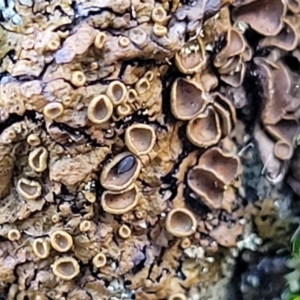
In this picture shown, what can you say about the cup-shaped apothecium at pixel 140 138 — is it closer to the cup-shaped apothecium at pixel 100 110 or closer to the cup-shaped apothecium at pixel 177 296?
the cup-shaped apothecium at pixel 100 110

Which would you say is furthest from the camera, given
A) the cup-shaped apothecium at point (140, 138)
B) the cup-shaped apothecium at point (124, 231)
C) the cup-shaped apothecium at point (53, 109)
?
the cup-shaped apothecium at point (124, 231)

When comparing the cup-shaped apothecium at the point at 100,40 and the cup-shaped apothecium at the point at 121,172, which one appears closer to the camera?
the cup-shaped apothecium at the point at 100,40

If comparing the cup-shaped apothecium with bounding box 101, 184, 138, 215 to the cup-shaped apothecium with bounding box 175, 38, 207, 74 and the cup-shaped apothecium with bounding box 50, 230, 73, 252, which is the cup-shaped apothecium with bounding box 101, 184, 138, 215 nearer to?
the cup-shaped apothecium with bounding box 50, 230, 73, 252

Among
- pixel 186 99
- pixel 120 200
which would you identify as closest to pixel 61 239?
pixel 120 200

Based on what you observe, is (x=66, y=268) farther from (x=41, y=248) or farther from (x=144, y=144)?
(x=144, y=144)

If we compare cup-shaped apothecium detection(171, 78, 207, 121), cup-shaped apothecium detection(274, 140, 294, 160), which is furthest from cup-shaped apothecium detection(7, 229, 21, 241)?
cup-shaped apothecium detection(274, 140, 294, 160)

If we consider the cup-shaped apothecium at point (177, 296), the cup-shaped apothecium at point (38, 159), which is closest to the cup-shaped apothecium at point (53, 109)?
the cup-shaped apothecium at point (38, 159)

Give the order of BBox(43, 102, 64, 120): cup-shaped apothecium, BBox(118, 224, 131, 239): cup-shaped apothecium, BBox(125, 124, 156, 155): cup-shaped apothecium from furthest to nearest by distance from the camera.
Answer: BBox(118, 224, 131, 239): cup-shaped apothecium, BBox(125, 124, 156, 155): cup-shaped apothecium, BBox(43, 102, 64, 120): cup-shaped apothecium
